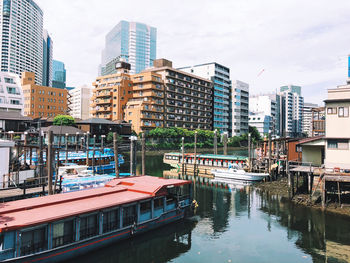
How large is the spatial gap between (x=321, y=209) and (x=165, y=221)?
1850 centimetres

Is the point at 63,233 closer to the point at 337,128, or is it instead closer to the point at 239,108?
the point at 337,128

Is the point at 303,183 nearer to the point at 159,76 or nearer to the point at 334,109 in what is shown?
the point at 334,109

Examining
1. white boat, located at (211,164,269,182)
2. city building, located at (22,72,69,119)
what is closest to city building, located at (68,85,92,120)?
city building, located at (22,72,69,119)

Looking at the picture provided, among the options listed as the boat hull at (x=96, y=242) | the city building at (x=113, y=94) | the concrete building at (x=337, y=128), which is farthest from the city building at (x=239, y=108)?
the boat hull at (x=96, y=242)

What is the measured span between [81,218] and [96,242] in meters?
2.25

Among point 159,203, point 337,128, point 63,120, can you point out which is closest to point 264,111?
point 63,120

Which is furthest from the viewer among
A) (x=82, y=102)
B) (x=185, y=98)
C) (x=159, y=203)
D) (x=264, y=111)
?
(x=264, y=111)

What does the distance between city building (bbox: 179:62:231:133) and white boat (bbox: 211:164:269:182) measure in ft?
293

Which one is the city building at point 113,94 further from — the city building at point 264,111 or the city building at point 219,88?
the city building at point 264,111

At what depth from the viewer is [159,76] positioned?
114688 mm

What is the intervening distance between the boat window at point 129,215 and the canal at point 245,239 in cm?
155

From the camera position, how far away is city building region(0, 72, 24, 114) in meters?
85.9

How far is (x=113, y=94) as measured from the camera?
112375 millimetres

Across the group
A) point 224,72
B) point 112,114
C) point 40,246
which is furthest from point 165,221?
point 224,72
